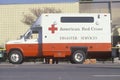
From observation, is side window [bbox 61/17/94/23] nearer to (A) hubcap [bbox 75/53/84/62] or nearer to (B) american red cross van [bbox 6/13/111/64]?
(B) american red cross van [bbox 6/13/111/64]

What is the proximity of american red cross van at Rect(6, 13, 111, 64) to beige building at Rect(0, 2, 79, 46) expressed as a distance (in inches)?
737

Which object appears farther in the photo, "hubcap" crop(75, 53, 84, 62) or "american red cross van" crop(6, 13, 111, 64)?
"hubcap" crop(75, 53, 84, 62)

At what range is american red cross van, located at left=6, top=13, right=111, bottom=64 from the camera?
28.8 meters

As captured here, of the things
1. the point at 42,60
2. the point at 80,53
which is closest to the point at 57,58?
the point at 80,53

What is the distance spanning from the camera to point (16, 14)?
48281mm

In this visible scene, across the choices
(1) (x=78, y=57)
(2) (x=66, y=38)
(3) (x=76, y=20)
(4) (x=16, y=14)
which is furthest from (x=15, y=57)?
(4) (x=16, y=14)

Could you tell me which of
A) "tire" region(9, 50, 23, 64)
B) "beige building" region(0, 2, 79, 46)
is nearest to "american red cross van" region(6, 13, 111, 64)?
"tire" region(9, 50, 23, 64)

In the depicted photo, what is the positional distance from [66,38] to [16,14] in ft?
65.7

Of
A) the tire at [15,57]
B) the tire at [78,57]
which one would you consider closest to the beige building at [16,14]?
the tire at [15,57]

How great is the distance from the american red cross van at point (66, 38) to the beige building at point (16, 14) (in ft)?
61.4

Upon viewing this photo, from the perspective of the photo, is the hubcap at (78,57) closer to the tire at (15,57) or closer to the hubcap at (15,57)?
the tire at (15,57)

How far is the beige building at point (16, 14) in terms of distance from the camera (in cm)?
4788

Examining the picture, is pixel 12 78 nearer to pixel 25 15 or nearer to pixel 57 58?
pixel 57 58

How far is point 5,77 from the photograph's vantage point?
1731cm
